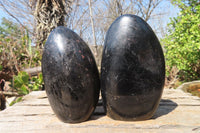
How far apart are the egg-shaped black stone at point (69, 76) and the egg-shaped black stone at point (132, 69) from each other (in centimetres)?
11

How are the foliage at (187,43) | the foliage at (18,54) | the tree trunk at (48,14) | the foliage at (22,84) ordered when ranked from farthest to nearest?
the foliage at (18,54) → the tree trunk at (48,14) → the foliage at (187,43) → the foliage at (22,84)

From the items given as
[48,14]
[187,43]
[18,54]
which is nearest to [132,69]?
[187,43]

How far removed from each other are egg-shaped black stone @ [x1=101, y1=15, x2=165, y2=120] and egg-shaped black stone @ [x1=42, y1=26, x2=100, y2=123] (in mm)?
112

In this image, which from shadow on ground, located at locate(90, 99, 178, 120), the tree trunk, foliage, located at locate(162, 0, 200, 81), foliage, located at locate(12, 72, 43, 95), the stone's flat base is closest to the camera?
the stone's flat base

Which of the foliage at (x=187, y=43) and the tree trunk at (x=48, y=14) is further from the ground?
the tree trunk at (x=48, y=14)

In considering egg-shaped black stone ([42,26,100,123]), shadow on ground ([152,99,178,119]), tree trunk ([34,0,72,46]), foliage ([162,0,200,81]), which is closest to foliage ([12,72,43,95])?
tree trunk ([34,0,72,46])

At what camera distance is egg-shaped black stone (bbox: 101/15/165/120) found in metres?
0.89

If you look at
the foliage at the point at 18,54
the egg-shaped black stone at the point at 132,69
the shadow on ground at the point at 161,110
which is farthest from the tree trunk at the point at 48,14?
the egg-shaped black stone at the point at 132,69

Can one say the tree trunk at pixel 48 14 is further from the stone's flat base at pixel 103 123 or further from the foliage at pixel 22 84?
the stone's flat base at pixel 103 123

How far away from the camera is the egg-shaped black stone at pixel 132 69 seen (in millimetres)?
895

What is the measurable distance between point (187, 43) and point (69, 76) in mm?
2619

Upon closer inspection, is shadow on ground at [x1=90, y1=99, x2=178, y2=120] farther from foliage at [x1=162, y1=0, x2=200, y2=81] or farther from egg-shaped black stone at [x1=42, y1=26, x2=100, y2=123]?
foliage at [x1=162, y1=0, x2=200, y2=81]

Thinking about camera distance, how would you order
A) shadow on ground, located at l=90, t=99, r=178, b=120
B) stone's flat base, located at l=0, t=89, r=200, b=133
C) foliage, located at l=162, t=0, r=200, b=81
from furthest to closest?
foliage, located at l=162, t=0, r=200, b=81 → shadow on ground, located at l=90, t=99, r=178, b=120 → stone's flat base, located at l=0, t=89, r=200, b=133

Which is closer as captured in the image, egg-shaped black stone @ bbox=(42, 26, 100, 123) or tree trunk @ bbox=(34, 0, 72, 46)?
egg-shaped black stone @ bbox=(42, 26, 100, 123)
